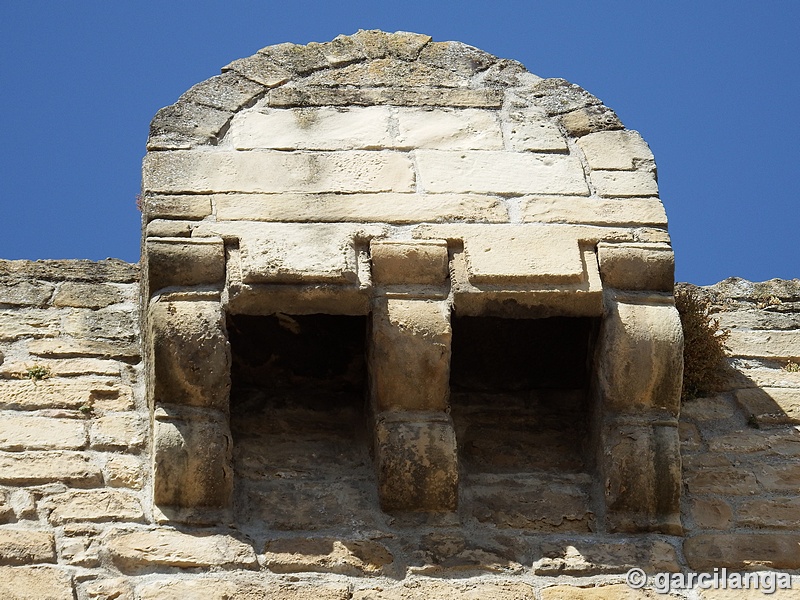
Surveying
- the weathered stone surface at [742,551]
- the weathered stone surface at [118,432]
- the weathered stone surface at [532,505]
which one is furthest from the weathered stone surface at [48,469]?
the weathered stone surface at [742,551]

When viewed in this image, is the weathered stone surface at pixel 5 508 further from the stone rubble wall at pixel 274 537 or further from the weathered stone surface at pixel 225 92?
the weathered stone surface at pixel 225 92

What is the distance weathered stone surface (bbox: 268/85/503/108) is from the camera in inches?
219

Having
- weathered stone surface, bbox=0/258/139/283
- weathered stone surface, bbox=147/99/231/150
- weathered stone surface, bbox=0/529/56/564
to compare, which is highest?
weathered stone surface, bbox=147/99/231/150

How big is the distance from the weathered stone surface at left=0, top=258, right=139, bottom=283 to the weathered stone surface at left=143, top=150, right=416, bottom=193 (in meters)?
0.79

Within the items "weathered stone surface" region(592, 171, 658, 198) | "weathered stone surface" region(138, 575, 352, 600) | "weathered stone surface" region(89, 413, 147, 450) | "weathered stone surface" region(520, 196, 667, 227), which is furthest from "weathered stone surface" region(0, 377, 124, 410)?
"weathered stone surface" region(592, 171, 658, 198)

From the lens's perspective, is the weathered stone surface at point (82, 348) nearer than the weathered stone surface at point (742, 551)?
No

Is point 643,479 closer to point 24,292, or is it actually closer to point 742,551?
point 742,551

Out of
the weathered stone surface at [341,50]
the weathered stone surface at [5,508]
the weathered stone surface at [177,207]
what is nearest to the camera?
the weathered stone surface at [5,508]

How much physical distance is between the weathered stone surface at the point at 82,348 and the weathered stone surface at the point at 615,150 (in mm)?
1771

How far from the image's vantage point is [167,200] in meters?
5.07

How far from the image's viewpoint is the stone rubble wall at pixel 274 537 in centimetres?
457

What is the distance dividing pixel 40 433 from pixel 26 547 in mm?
564

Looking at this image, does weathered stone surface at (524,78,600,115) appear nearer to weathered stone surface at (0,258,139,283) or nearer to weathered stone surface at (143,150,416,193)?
weathered stone surface at (143,150,416,193)

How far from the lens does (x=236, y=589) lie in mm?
4520
